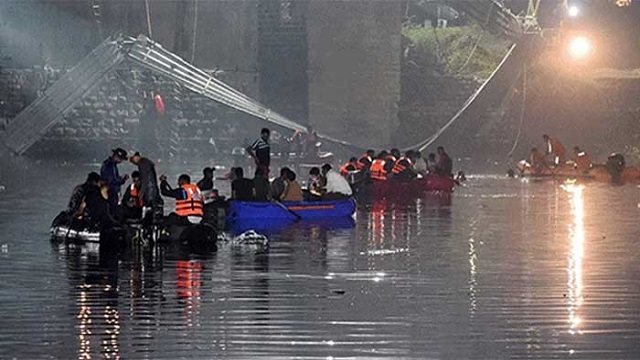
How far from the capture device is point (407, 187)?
4684cm

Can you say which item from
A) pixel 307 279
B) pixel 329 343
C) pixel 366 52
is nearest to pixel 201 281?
pixel 307 279

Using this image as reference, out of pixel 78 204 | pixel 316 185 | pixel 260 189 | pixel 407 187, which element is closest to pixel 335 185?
pixel 316 185

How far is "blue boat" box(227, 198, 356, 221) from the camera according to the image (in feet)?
115

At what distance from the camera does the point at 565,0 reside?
7625cm

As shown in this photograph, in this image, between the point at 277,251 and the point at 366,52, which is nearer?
the point at 277,251

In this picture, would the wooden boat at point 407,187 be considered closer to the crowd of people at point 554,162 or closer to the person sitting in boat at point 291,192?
the crowd of people at point 554,162

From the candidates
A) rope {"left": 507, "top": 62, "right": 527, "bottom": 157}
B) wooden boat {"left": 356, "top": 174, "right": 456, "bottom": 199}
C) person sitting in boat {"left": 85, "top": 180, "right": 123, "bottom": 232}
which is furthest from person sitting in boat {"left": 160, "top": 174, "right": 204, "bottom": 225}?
rope {"left": 507, "top": 62, "right": 527, "bottom": 157}

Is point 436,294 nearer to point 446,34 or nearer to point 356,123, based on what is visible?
point 356,123

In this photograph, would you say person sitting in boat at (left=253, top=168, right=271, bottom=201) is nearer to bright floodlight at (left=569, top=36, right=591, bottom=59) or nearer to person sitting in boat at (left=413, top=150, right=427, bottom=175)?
person sitting in boat at (left=413, top=150, right=427, bottom=175)

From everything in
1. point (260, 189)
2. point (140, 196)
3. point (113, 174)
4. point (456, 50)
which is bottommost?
point (140, 196)

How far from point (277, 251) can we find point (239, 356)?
436 inches

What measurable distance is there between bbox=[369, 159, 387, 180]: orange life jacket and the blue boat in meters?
8.28

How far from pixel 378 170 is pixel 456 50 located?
30.6 metres

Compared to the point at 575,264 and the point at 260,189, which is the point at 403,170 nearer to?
the point at 260,189
